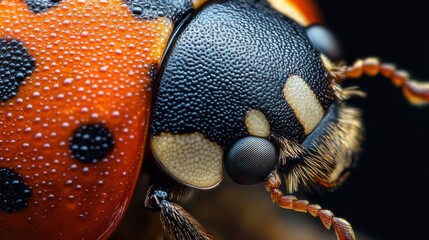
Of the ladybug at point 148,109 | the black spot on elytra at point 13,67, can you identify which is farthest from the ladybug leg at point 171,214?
the black spot on elytra at point 13,67

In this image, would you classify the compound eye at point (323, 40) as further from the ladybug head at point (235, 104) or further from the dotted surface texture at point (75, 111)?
the dotted surface texture at point (75, 111)

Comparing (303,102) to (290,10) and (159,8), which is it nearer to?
(290,10)

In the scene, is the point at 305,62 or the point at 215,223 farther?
the point at 215,223

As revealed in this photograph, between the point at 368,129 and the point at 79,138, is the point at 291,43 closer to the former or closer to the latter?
the point at 79,138

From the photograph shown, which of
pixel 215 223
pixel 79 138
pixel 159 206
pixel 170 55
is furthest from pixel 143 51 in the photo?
pixel 215 223

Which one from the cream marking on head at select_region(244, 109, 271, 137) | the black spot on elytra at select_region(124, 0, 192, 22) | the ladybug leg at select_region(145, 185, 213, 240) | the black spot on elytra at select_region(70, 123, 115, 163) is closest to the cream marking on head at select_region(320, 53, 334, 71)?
the cream marking on head at select_region(244, 109, 271, 137)

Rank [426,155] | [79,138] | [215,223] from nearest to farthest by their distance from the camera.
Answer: [79,138] < [215,223] < [426,155]

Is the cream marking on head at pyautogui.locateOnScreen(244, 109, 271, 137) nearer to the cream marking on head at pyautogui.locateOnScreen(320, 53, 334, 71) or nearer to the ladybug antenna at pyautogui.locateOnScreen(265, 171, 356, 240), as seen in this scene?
the ladybug antenna at pyautogui.locateOnScreen(265, 171, 356, 240)
